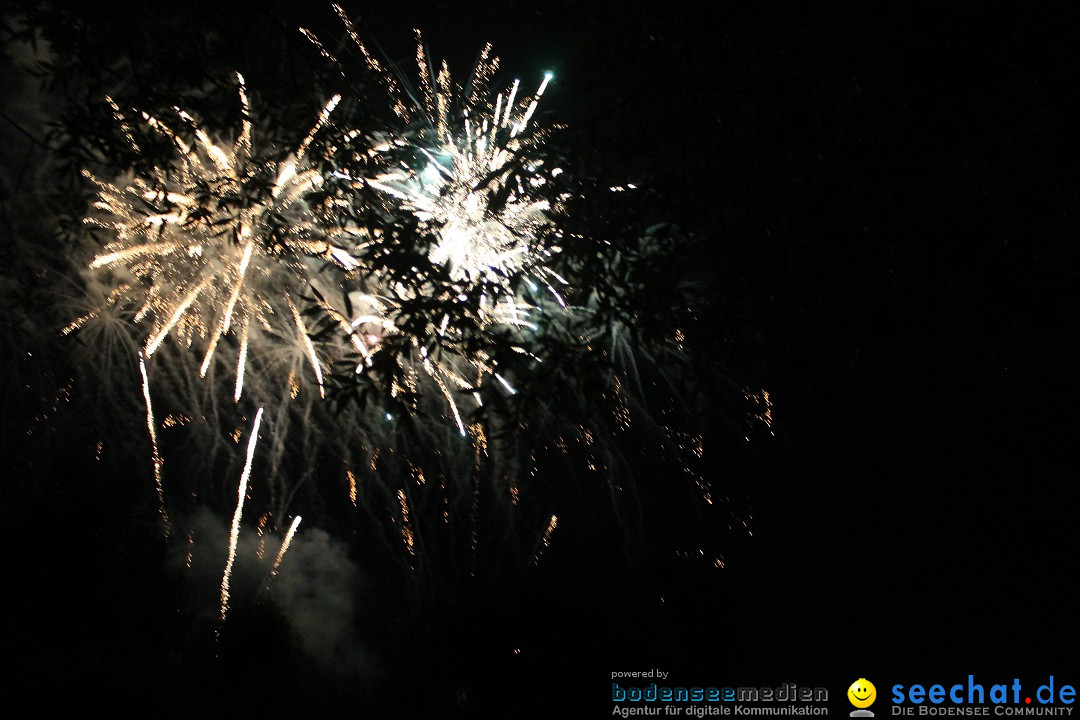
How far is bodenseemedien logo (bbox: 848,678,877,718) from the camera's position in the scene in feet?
23.9

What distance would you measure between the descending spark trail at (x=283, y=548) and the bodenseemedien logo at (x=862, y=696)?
8238 millimetres

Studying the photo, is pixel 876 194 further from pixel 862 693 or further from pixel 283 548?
pixel 283 548

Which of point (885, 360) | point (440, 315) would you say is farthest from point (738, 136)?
point (440, 315)

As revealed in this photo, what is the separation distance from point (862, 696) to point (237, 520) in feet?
29.3

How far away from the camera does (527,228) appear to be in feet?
18.4

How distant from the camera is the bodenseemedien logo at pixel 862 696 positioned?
7.27 metres

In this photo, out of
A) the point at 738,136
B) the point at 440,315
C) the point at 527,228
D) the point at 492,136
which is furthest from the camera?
the point at 492,136

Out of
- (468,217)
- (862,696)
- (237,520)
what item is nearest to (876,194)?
(468,217)

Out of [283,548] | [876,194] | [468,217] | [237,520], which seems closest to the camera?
[876,194]

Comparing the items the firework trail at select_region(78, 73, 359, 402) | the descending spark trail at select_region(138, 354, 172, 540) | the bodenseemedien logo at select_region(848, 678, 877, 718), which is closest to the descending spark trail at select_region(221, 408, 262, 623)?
the descending spark trail at select_region(138, 354, 172, 540)

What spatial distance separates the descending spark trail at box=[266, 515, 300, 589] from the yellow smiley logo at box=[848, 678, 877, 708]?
8.24 m

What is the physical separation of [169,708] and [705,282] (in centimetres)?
885

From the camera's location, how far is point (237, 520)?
398 inches

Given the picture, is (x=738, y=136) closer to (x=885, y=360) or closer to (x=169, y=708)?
(x=885, y=360)
